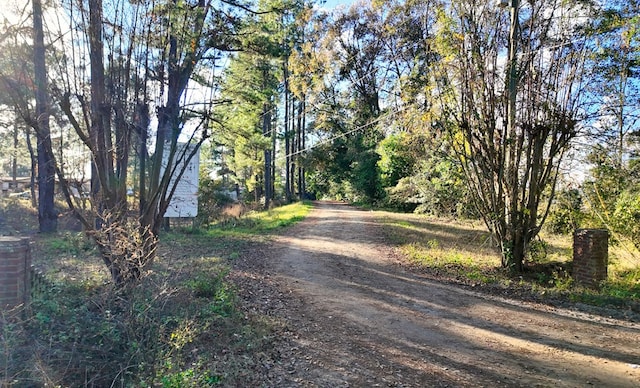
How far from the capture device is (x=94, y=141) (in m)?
4.44

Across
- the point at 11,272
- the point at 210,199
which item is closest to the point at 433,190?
the point at 210,199

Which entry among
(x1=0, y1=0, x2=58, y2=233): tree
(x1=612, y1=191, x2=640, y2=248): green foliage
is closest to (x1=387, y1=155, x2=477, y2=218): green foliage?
(x1=612, y1=191, x2=640, y2=248): green foliage

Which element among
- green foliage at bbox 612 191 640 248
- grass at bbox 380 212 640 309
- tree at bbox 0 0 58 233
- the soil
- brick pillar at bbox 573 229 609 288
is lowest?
the soil

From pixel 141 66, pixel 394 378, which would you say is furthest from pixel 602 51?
pixel 141 66

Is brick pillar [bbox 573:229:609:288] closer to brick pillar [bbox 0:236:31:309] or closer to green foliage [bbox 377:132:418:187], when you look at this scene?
brick pillar [bbox 0:236:31:309]

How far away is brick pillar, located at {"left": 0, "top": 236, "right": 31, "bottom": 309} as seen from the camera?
12.5 feet

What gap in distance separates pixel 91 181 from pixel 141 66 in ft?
6.70

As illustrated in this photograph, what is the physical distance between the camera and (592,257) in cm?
696

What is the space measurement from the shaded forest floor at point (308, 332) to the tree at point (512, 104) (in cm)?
162

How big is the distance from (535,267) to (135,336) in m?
7.57

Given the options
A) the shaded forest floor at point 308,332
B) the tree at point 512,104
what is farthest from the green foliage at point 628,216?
the shaded forest floor at point 308,332

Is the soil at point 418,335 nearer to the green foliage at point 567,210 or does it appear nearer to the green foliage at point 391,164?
the green foliage at point 567,210

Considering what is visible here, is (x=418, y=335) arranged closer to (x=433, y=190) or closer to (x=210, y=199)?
(x=433, y=190)

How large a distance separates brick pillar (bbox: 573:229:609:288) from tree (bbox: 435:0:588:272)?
812 mm
